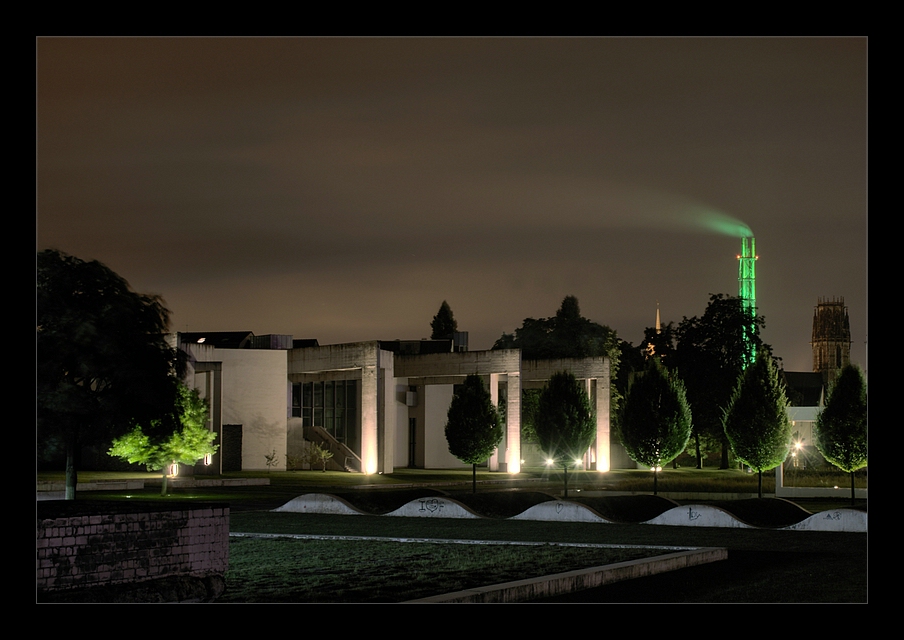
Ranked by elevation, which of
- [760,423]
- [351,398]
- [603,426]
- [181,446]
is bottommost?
[603,426]

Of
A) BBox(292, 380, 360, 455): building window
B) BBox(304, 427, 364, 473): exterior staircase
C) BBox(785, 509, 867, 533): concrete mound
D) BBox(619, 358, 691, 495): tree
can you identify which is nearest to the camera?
BBox(785, 509, 867, 533): concrete mound

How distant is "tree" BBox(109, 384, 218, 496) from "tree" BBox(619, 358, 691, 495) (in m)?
13.2

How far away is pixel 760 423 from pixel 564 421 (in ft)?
22.6

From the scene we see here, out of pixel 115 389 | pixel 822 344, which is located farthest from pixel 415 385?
pixel 822 344

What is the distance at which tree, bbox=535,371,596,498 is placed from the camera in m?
36.3

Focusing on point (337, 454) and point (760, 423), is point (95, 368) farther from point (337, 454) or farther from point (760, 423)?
point (337, 454)

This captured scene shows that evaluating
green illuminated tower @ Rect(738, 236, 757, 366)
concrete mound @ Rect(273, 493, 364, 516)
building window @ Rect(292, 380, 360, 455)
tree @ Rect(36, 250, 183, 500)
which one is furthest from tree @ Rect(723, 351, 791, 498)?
green illuminated tower @ Rect(738, 236, 757, 366)

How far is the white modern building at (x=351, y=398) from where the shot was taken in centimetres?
5462

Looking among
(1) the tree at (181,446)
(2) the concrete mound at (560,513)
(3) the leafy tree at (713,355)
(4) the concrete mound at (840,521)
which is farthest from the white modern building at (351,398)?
(4) the concrete mound at (840,521)

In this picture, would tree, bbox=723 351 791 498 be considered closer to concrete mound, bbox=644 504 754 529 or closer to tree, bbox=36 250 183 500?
concrete mound, bbox=644 504 754 529

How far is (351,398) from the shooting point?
2569 inches

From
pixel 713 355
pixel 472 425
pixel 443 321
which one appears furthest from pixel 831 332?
pixel 472 425

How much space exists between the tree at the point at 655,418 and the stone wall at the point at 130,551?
2222 cm
